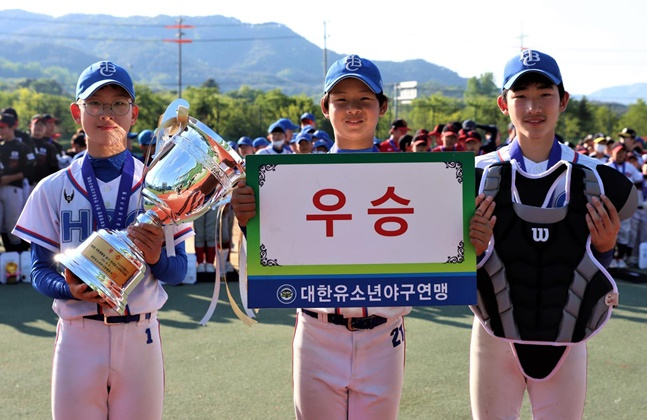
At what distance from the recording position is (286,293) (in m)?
2.44

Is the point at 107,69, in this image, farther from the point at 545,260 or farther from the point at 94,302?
the point at 545,260

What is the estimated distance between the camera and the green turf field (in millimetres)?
4582

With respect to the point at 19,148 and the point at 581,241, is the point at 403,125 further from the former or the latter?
the point at 581,241

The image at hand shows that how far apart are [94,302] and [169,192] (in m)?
0.57

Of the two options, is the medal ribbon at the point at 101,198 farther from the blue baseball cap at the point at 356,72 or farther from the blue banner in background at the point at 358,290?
the blue baseball cap at the point at 356,72

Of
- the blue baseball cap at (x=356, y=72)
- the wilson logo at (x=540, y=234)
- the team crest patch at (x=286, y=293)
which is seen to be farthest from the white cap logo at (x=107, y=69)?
the wilson logo at (x=540, y=234)

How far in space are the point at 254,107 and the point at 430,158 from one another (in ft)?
176

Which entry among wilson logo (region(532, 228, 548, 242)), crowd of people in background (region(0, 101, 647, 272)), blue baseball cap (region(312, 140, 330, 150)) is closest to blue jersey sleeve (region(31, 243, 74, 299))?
wilson logo (region(532, 228, 548, 242))

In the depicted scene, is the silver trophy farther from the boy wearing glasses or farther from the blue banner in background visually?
the blue banner in background

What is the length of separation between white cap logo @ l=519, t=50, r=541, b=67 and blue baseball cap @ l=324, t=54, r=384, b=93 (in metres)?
0.58

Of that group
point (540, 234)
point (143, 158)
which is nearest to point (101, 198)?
point (540, 234)

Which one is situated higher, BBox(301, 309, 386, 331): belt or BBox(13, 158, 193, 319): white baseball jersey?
BBox(13, 158, 193, 319): white baseball jersey

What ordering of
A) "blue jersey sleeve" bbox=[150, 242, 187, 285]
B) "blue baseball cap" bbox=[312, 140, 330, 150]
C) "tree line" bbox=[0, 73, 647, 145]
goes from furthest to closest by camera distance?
"tree line" bbox=[0, 73, 647, 145] < "blue baseball cap" bbox=[312, 140, 330, 150] < "blue jersey sleeve" bbox=[150, 242, 187, 285]

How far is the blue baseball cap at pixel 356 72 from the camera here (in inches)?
106
